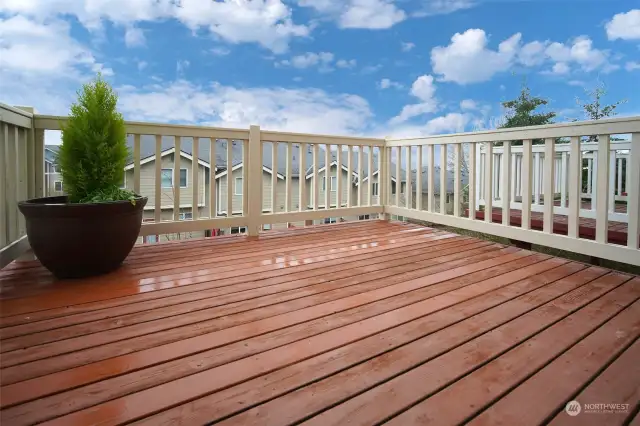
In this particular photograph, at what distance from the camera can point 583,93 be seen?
235 inches

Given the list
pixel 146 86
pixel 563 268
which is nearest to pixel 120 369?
pixel 563 268

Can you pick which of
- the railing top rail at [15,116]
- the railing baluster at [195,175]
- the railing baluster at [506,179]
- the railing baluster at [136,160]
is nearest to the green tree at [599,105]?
the railing baluster at [506,179]

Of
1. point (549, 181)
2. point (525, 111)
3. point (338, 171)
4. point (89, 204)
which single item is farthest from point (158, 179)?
point (525, 111)

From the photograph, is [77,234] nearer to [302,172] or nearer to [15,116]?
[15,116]

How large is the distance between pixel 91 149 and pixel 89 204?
0.40 m

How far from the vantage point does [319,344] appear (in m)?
1.17

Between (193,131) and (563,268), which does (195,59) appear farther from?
(563,268)

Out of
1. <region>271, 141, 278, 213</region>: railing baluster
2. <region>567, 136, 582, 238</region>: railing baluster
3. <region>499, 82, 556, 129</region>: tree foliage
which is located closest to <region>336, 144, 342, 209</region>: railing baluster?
<region>271, 141, 278, 213</region>: railing baluster

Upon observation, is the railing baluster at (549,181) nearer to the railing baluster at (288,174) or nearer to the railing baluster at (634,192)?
the railing baluster at (634,192)

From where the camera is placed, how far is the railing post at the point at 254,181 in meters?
3.04

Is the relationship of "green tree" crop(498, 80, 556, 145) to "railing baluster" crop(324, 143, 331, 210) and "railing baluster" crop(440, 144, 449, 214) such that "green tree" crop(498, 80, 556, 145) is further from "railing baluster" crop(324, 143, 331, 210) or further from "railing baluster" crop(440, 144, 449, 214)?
"railing baluster" crop(324, 143, 331, 210)

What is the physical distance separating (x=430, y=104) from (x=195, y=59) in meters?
4.41

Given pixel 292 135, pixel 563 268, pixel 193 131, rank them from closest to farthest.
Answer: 1. pixel 563 268
2. pixel 193 131
3. pixel 292 135

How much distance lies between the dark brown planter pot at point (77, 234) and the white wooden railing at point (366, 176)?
39 cm
